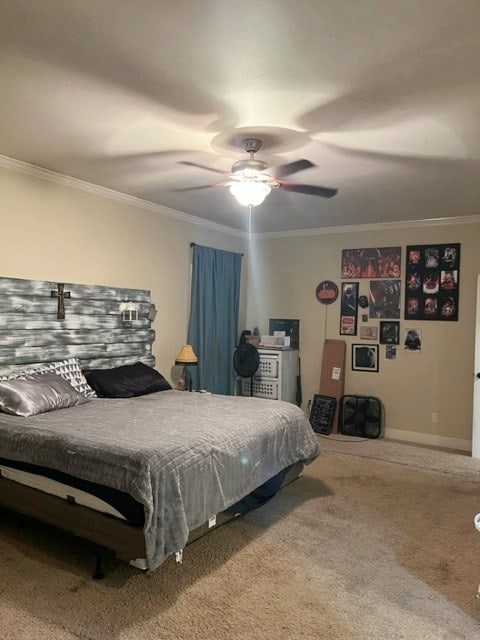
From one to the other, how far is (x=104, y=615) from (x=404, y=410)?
169 inches

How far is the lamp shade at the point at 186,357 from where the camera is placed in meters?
5.09

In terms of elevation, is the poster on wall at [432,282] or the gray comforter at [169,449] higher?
the poster on wall at [432,282]

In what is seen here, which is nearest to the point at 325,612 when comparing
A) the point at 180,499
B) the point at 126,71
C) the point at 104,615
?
the point at 180,499

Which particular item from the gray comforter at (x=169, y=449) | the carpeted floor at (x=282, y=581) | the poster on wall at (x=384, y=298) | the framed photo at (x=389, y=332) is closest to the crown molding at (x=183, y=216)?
the poster on wall at (x=384, y=298)

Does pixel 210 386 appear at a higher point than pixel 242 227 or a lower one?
lower

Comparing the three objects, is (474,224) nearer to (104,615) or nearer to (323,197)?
(323,197)

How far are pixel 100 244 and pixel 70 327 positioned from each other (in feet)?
2.79

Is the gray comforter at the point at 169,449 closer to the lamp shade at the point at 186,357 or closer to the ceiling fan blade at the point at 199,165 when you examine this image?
the lamp shade at the point at 186,357

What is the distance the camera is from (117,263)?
4660 mm

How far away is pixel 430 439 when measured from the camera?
5.51m

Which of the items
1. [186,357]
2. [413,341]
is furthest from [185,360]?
[413,341]

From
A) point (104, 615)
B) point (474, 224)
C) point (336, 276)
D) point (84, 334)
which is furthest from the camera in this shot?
point (336, 276)

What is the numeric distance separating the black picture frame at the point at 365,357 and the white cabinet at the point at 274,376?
2.63ft

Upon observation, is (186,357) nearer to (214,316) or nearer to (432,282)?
(214,316)
